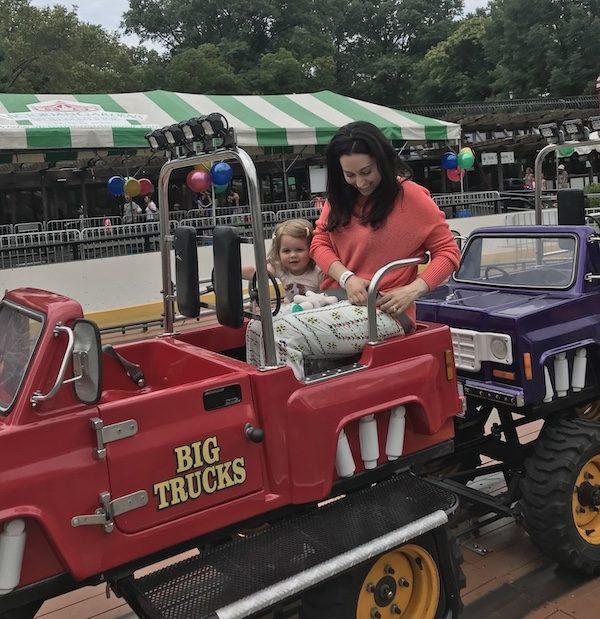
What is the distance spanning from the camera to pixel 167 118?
14.2 meters

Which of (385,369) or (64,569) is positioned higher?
(385,369)

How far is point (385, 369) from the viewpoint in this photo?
9.59ft

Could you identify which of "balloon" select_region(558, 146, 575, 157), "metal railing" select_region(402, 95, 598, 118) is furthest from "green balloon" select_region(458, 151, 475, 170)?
"metal railing" select_region(402, 95, 598, 118)

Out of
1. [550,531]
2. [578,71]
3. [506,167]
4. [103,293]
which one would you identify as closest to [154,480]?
[550,531]

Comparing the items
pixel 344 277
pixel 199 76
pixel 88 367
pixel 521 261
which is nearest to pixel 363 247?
pixel 344 277

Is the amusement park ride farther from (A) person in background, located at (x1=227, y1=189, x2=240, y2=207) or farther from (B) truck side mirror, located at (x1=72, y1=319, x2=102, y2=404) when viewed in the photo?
(A) person in background, located at (x1=227, y1=189, x2=240, y2=207)

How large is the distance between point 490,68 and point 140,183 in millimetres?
51139

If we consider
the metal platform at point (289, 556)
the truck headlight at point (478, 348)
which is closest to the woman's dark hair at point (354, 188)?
the truck headlight at point (478, 348)

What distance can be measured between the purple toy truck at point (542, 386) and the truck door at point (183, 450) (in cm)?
164

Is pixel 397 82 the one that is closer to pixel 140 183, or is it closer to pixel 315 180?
pixel 315 180

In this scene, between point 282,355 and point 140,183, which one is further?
point 140,183

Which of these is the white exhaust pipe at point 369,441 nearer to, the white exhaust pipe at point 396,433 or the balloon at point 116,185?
the white exhaust pipe at point 396,433

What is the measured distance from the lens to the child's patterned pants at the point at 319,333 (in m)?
2.95

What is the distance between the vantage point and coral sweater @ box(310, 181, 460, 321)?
3178mm
